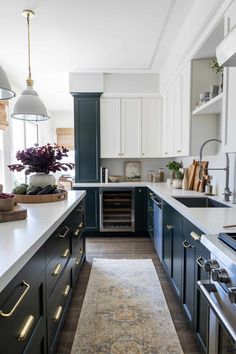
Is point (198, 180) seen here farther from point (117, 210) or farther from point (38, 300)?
point (38, 300)

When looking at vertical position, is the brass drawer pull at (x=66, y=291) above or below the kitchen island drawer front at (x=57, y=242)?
below

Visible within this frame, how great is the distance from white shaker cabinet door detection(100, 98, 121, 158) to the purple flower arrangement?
1938mm

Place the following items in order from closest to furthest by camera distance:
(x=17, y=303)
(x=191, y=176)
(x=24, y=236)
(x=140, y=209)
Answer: (x=17, y=303), (x=24, y=236), (x=191, y=176), (x=140, y=209)

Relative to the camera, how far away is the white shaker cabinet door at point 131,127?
13.8 feet

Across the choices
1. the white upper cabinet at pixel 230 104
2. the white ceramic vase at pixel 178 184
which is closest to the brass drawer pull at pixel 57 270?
the white upper cabinet at pixel 230 104

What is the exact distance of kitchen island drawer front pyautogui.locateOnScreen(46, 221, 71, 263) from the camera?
1383 mm

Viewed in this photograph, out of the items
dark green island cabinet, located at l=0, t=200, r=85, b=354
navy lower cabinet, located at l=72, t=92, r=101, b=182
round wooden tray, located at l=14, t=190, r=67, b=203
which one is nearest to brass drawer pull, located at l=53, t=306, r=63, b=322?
dark green island cabinet, located at l=0, t=200, r=85, b=354

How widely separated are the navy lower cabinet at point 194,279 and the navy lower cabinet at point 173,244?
0.15 meters

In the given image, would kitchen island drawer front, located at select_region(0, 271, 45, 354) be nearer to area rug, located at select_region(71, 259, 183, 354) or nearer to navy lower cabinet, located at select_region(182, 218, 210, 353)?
area rug, located at select_region(71, 259, 183, 354)

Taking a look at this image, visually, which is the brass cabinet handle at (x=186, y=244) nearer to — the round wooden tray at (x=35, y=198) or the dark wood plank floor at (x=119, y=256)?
the dark wood plank floor at (x=119, y=256)

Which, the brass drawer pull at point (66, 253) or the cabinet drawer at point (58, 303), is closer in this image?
the cabinet drawer at point (58, 303)

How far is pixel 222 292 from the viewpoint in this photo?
3.47ft

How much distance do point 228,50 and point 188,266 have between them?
1.36 m

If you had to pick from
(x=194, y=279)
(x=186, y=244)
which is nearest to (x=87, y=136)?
(x=186, y=244)
